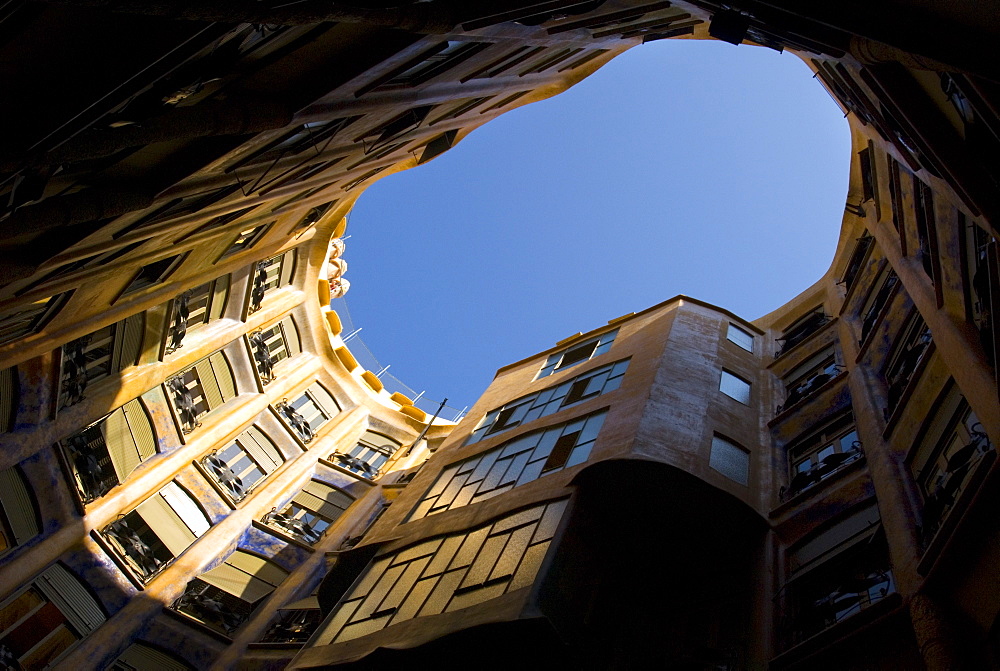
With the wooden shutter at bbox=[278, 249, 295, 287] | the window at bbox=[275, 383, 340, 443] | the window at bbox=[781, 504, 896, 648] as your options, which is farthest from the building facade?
the wooden shutter at bbox=[278, 249, 295, 287]

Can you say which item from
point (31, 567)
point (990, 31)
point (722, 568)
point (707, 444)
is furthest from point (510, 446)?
point (990, 31)

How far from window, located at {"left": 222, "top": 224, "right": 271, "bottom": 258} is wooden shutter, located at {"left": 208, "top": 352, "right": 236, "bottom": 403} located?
5.19 m

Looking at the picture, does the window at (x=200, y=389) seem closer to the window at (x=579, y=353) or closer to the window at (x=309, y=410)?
the window at (x=309, y=410)

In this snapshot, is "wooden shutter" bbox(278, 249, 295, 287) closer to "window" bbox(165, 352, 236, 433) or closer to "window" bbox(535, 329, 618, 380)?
"window" bbox(165, 352, 236, 433)

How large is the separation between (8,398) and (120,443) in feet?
15.9

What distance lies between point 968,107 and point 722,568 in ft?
30.5

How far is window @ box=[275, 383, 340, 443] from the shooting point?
28.1 m

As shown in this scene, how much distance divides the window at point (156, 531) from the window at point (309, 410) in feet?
20.7

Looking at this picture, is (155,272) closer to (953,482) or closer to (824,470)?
(824,470)

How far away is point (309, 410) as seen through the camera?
1184 inches

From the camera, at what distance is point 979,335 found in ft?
31.1

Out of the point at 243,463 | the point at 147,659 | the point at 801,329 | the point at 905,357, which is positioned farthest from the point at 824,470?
the point at 243,463

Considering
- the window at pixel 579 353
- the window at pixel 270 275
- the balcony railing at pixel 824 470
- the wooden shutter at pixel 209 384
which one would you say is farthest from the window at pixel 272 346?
the balcony railing at pixel 824 470

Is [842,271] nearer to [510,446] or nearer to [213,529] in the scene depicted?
[510,446]
